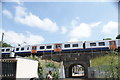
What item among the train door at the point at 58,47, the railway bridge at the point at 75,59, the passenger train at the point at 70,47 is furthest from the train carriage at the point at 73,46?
the train door at the point at 58,47

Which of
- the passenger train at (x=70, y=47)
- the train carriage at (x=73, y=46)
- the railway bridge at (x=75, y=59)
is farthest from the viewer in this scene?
the railway bridge at (x=75, y=59)

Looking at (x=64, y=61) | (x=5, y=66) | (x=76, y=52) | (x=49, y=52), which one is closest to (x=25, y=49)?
(x=49, y=52)

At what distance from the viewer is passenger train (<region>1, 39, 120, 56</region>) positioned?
2739 centimetres

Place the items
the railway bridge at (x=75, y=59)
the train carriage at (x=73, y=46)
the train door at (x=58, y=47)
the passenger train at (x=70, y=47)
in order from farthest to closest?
the train door at (x=58, y=47) → the railway bridge at (x=75, y=59) → the train carriage at (x=73, y=46) → the passenger train at (x=70, y=47)

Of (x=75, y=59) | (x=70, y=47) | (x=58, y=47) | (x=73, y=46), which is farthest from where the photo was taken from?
(x=58, y=47)

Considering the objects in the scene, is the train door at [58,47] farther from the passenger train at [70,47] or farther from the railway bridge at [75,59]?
the railway bridge at [75,59]

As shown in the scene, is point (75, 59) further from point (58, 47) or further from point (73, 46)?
point (58, 47)

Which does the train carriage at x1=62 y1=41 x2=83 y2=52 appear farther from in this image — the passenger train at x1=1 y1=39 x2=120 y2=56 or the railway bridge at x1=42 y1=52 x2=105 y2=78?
the railway bridge at x1=42 y1=52 x2=105 y2=78

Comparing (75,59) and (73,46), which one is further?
(75,59)

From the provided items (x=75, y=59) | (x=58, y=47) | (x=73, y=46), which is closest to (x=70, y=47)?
(x=73, y=46)

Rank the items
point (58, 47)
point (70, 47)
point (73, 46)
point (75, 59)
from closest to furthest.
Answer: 1. point (73, 46)
2. point (70, 47)
3. point (75, 59)
4. point (58, 47)

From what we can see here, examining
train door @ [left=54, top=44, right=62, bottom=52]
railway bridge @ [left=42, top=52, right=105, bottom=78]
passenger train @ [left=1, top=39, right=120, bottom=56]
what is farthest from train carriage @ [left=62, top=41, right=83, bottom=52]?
train door @ [left=54, top=44, right=62, bottom=52]

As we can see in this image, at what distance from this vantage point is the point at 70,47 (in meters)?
29.2

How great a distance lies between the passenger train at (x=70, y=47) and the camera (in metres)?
27.4
